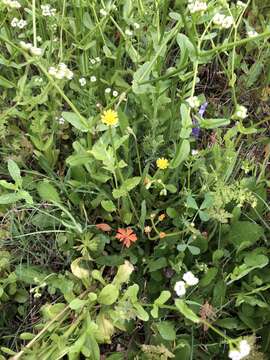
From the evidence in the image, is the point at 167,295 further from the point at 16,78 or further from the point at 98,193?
the point at 16,78

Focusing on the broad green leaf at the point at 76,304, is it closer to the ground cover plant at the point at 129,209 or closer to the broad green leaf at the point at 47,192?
the ground cover plant at the point at 129,209

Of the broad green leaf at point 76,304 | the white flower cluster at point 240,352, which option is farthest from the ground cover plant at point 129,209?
the white flower cluster at point 240,352

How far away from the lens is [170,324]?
57.3 inches

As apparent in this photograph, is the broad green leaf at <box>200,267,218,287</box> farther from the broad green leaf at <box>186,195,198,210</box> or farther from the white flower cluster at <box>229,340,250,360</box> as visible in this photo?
the white flower cluster at <box>229,340,250,360</box>

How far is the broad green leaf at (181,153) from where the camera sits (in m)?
1.43

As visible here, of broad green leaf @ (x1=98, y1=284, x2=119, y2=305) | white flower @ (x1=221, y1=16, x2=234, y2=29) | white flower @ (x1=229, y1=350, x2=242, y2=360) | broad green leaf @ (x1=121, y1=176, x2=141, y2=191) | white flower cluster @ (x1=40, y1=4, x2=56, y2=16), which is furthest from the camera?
white flower cluster @ (x1=40, y1=4, x2=56, y2=16)

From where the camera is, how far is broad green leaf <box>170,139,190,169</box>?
1.43m

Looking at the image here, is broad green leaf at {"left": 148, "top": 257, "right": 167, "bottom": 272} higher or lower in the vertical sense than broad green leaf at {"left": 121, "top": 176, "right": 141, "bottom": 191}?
lower

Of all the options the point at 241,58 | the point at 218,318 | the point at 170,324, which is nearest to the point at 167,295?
the point at 170,324

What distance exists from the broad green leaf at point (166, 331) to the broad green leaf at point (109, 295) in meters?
0.15

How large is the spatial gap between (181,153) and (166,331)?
465 mm

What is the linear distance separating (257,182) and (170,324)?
0.49m

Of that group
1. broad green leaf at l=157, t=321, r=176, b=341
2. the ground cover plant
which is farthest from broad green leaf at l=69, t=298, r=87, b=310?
broad green leaf at l=157, t=321, r=176, b=341

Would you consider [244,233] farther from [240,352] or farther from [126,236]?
[240,352]
